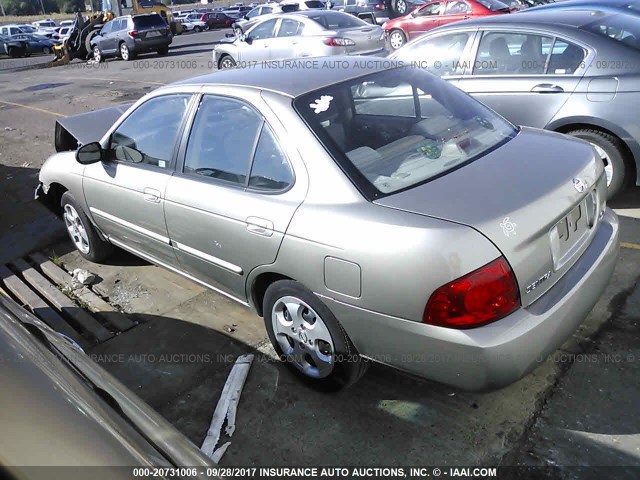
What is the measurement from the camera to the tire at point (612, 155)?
4.60 m

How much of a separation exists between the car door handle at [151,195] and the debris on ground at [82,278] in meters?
1.39

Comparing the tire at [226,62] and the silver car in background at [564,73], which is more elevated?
the silver car in background at [564,73]

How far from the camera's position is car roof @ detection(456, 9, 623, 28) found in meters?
4.92

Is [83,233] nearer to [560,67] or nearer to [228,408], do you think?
[228,408]

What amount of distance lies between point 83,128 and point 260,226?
308 centimetres

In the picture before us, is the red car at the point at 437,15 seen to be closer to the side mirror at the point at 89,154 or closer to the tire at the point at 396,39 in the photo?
the tire at the point at 396,39

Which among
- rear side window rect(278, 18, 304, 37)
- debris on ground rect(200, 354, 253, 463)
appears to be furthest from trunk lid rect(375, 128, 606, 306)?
rear side window rect(278, 18, 304, 37)

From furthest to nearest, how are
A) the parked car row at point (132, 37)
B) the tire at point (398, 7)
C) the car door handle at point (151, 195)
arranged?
the parked car row at point (132, 37)
the tire at point (398, 7)
the car door handle at point (151, 195)

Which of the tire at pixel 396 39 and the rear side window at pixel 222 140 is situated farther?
the tire at pixel 396 39

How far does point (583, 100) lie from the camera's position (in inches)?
182

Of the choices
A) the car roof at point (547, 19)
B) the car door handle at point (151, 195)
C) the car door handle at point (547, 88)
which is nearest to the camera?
the car door handle at point (151, 195)

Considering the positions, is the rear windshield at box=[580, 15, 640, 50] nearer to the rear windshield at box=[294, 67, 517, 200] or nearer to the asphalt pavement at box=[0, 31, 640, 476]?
the asphalt pavement at box=[0, 31, 640, 476]

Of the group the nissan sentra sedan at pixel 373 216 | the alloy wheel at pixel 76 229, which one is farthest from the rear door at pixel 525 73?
the alloy wheel at pixel 76 229

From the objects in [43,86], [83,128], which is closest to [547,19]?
[83,128]
